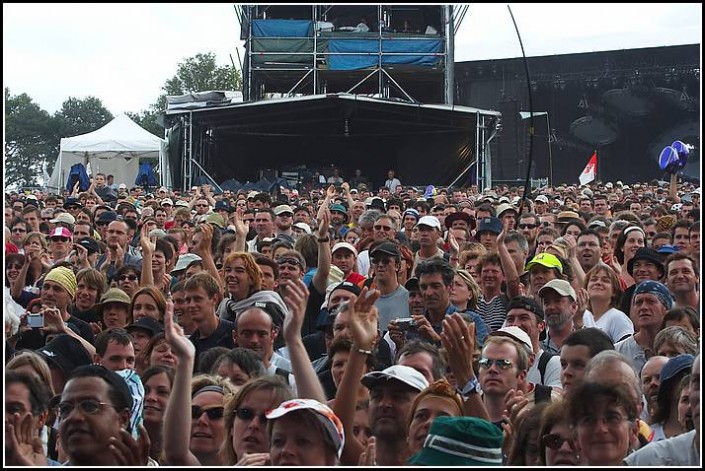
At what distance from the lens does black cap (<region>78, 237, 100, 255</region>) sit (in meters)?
11.2

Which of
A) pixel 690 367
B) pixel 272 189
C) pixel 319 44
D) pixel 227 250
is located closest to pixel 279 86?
pixel 319 44

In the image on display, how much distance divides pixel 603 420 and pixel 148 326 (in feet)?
11.9

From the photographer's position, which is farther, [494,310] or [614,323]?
[494,310]

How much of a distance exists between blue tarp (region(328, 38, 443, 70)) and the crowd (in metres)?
20.3

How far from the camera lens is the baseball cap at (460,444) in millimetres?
4016

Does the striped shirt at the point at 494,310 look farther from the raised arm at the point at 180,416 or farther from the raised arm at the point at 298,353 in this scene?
the raised arm at the point at 180,416

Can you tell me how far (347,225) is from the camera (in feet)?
47.3

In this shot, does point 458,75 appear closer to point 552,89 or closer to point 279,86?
point 552,89

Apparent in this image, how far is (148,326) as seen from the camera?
734cm

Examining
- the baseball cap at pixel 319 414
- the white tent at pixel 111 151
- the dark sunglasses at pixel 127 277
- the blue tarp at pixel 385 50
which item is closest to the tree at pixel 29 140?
the white tent at pixel 111 151

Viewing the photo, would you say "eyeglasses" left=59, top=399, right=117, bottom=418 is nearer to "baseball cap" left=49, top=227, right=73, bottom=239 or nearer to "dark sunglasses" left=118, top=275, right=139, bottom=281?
"dark sunglasses" left=118, top=275, right=139, bottom=281

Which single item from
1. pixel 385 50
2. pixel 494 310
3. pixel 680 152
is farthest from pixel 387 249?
pixel 385 50

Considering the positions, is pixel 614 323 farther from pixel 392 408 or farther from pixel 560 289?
pixel 392 408

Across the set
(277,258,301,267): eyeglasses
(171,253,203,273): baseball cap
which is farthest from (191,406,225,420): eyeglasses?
(171,253,203,273): baseball cap
